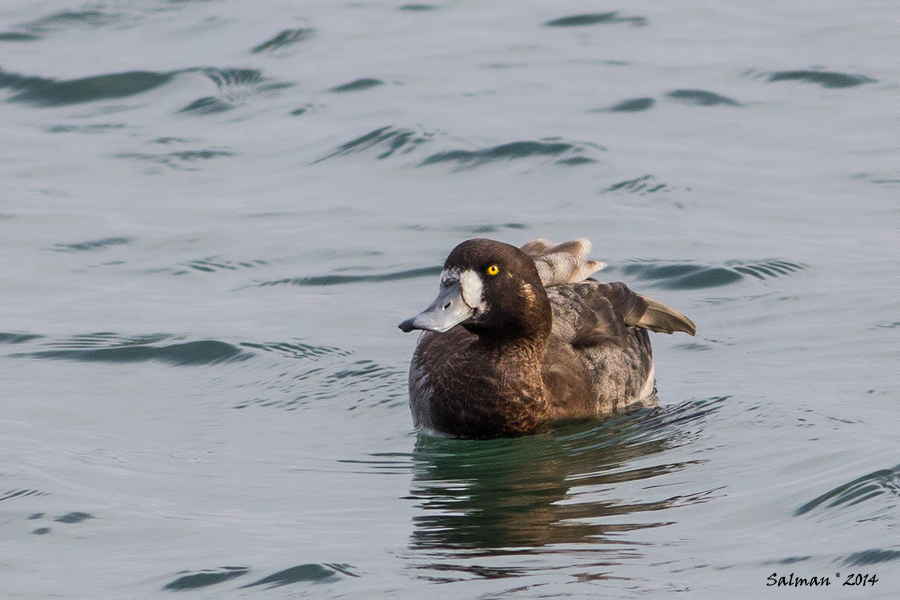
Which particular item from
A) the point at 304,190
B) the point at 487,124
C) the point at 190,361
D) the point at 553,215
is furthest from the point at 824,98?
the point at 190,361

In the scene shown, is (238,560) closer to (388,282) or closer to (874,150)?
(388,282)

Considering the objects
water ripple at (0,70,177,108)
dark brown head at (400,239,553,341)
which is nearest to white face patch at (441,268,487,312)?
dark brown head at (400,239,553,341)

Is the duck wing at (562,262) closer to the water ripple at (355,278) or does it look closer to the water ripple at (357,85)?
the water ripple at (355,278)

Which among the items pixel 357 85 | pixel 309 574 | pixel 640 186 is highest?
pixel 357 85

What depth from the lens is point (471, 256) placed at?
8.14m

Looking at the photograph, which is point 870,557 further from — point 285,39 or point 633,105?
point 285,39

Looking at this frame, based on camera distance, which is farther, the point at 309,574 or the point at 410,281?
the point at 410,281

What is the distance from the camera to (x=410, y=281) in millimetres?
11648

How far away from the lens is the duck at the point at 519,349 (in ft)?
26.8

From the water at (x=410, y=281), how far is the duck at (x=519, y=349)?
0.22 metres

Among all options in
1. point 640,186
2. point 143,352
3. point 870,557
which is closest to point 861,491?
point 870,557

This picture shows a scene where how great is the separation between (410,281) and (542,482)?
429cm

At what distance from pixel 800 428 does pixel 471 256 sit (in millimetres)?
1994

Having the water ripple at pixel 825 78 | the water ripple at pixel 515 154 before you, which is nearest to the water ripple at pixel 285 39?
the water ripple at pixel 515 154
